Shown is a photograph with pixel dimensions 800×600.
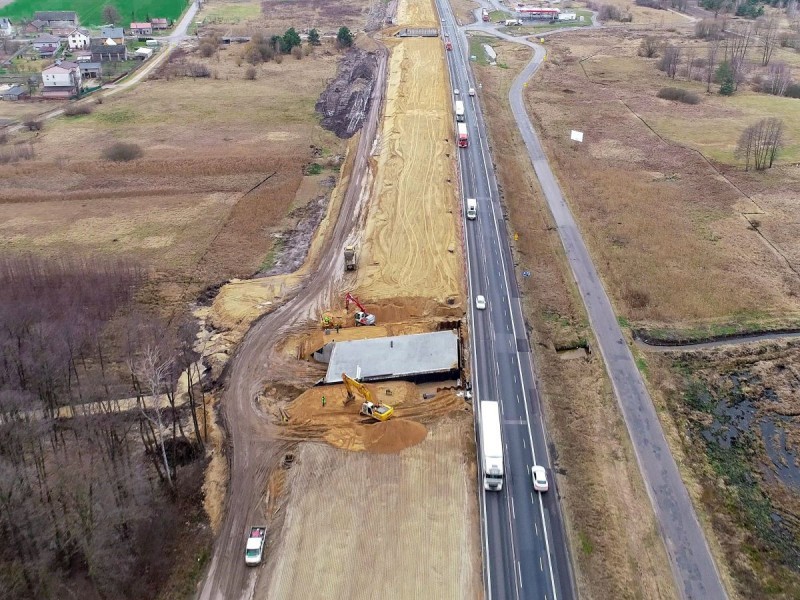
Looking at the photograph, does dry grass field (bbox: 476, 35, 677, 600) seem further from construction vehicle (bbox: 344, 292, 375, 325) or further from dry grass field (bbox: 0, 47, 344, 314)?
dry grass field (bbox: 0, 47, 344, 314)

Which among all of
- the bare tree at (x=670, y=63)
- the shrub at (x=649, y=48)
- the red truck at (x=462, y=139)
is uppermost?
the shrub at (x=649, y=48)

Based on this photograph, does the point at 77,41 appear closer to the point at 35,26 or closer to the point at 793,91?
the point at 35,26

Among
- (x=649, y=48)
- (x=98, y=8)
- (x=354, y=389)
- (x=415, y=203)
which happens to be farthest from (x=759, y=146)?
(x=98, y=8)

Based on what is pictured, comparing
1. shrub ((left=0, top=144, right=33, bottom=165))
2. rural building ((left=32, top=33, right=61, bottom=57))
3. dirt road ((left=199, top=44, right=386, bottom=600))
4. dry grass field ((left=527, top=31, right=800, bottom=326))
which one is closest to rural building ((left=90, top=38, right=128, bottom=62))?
rural building ((left=32, top=33, right=61, bottom=57))

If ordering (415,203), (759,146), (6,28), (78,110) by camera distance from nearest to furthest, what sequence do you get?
(415,203), (759,146), (78,110), (6,28)

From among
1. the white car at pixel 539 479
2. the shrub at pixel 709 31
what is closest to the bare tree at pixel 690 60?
the shrub at pixel 709 31

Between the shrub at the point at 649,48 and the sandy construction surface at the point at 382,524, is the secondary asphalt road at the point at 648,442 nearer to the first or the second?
the sandy construction surface at the point at 382,524
